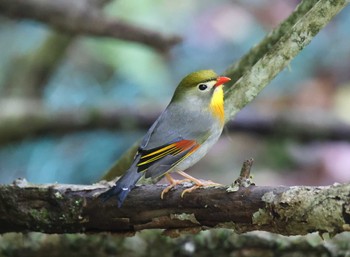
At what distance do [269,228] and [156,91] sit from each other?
4147mm

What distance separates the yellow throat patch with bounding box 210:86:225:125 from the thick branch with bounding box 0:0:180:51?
5.21ft

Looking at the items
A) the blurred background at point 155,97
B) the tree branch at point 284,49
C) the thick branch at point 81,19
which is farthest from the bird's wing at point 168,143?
the blurred background at point 155,97

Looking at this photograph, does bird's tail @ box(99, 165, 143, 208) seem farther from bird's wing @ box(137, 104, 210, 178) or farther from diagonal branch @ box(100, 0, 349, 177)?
diagonal branch @ box(100, 0, 349, 177)

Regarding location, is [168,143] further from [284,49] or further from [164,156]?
[284,49]

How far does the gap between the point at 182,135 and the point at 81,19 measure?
213cm

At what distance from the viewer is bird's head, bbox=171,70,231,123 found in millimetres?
2818

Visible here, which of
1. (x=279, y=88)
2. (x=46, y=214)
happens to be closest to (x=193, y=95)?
(x=46, y=214)

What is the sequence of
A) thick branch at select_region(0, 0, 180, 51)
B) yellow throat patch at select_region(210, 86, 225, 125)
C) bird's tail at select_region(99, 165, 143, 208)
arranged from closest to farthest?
bird's tail at select_region(99, 165, 143, 208) → yellow throat patch at select_region(210, 86, 225, 125) → thick branch at select_region(0, 0, 180, 51)

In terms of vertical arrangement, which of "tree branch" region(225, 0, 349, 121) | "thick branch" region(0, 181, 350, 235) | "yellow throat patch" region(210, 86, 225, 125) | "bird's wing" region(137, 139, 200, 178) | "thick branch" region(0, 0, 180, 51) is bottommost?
"thick branch" region(0, 181, 350, 235)

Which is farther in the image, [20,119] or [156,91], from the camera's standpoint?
[156,91]

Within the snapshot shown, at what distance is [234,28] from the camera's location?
691cm

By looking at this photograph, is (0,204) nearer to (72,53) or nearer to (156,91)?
(156,91)

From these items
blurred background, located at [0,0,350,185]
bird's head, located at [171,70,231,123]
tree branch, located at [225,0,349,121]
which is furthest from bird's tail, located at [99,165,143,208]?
blurred background, located at [0,0,350,185]

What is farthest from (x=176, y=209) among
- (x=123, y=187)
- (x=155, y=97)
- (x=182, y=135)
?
(x=155, y=97)
